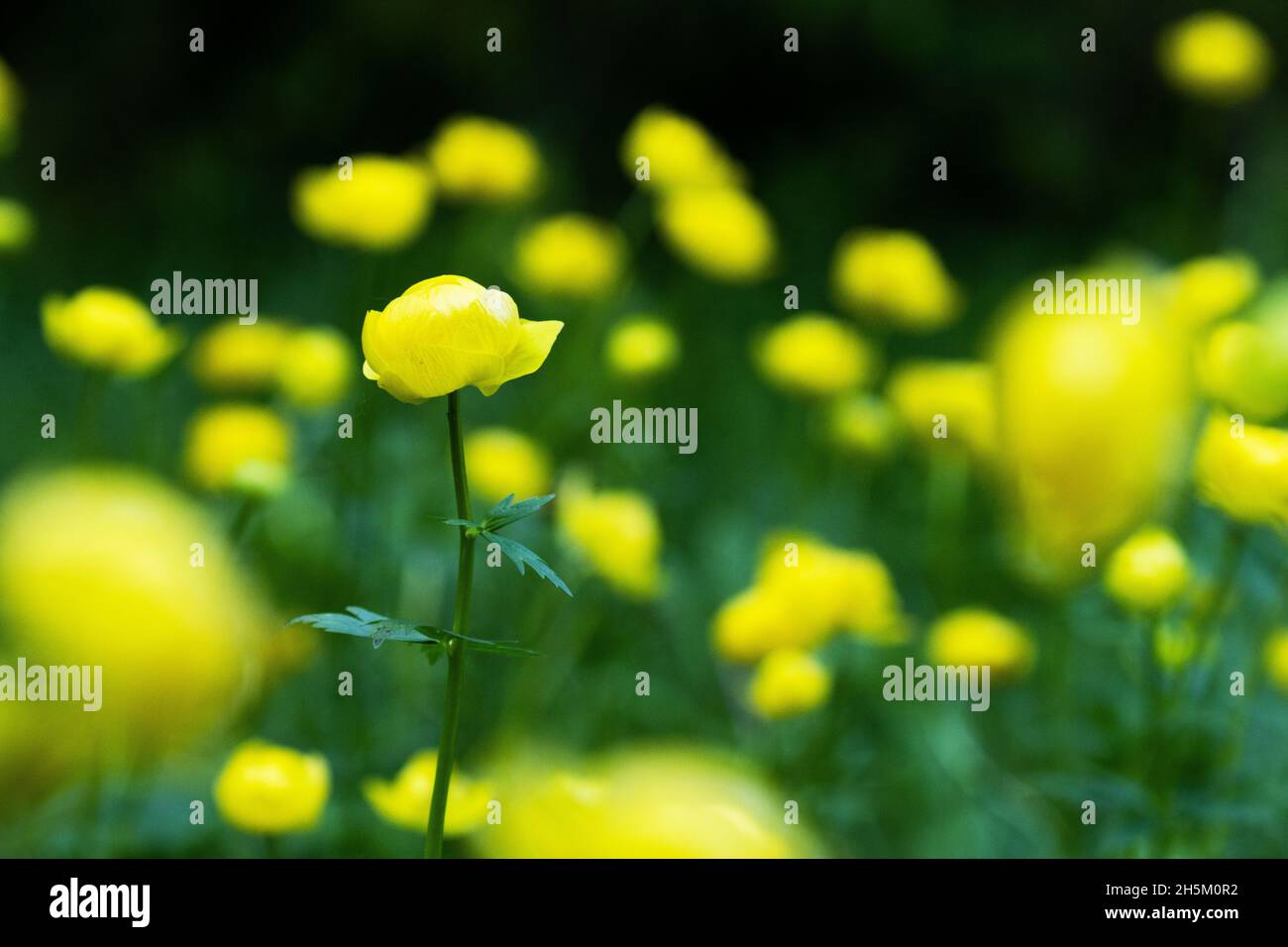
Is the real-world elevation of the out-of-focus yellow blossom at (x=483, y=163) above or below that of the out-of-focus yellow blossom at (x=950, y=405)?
above

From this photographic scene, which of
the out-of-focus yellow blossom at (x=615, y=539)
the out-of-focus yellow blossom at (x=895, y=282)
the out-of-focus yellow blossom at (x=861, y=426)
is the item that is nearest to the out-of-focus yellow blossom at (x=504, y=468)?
the out-of-focus yellow blossom at (x=615, y=539)

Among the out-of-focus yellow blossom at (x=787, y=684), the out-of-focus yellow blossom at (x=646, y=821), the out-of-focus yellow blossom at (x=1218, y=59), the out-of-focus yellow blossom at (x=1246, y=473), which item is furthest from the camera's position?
the out-of-focus yellow blossom at (x=1218, y=59)

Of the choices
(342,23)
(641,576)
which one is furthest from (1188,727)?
(342,23)

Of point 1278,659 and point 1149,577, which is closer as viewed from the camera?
point 1149,577

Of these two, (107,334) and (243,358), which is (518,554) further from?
(243,358)

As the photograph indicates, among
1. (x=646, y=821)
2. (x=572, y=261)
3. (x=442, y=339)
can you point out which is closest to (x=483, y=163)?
(x=572, y=261)

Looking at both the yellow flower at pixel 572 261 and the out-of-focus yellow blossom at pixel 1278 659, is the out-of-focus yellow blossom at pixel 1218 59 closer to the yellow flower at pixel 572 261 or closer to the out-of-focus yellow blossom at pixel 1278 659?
the yellow flower at pixel 572 261

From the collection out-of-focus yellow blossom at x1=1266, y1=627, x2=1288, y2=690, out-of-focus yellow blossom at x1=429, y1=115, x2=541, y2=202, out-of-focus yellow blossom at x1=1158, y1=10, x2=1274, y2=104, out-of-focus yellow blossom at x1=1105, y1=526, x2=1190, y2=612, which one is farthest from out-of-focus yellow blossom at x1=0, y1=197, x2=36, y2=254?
out-of-focus yellow blossom at x1=1158, y1=10, x2=1274, y2=104
